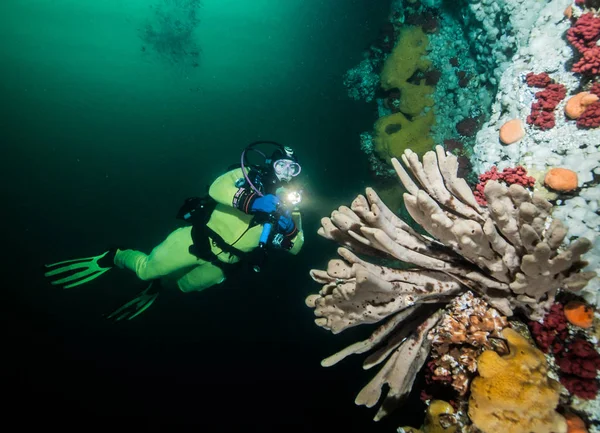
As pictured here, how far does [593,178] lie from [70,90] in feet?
181

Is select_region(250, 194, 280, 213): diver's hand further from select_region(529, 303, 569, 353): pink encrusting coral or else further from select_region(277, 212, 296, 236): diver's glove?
select_region(529, 303, 569, 353): pink encrusting coral

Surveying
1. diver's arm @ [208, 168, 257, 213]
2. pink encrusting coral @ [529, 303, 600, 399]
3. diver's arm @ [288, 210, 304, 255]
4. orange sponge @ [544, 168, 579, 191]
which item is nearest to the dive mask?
diver's arm @ [208, 168, 257, 213]

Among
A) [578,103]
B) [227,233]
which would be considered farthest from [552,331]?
[227,233]

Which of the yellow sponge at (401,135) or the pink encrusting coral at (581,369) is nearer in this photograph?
the pink encrusting coral at (581,369)

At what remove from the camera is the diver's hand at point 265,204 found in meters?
4.75

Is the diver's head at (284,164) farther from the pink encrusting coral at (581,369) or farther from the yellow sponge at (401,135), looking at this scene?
the yellow sponge at (401,135)

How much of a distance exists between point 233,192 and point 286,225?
106 centimetres

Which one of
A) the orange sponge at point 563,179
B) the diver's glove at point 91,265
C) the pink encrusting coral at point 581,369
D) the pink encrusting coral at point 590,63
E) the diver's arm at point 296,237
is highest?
the diver's glove at point 91,265

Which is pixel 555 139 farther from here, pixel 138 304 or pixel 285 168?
pixel 138 304

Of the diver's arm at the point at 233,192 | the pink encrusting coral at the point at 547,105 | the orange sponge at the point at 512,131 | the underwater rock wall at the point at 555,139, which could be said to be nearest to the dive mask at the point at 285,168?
the diver's arm at the point at 233,192

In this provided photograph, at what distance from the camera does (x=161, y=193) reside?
26.6m

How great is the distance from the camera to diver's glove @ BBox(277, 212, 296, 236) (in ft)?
16.4

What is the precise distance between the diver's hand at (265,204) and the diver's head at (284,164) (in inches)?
17.5

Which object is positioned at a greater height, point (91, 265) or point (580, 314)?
point (91, 265)
